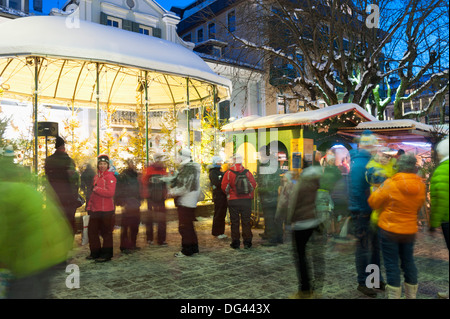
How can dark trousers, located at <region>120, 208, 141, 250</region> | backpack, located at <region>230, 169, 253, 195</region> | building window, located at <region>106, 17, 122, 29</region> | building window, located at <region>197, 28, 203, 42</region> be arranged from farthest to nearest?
1. building window, located at <region>197, 28, 203, 42</region>
2. building window, located at <region>106, 17, 122, 29</region>
3. backpack, located at <region>230, 169, 253, 195</region>
4. dark trousers, located at <region>120, 208, 141, 250</region>

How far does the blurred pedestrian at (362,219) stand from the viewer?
4727mm

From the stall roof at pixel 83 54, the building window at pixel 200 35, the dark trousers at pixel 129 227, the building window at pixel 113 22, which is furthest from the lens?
the building window at pixel 200 35

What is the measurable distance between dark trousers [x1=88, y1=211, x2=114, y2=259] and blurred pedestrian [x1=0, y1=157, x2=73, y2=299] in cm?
399

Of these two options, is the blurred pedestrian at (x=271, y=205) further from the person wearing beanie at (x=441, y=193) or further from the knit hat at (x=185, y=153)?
the person wearing beanie at (x=441, y=193)

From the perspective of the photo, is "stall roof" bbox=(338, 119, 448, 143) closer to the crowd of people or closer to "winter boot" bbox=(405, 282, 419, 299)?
the crowd of people

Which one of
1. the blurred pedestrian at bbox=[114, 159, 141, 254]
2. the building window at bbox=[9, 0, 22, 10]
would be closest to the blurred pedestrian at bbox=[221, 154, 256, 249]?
the blurred pedestrian at bbox=[114, 159, 141, 254]

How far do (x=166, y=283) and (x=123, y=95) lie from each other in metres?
12.7

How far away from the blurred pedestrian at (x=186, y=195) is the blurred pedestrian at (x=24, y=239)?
4.13m

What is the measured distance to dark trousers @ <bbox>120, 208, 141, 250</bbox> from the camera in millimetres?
7133

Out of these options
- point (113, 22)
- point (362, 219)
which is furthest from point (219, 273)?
point (113, 22)

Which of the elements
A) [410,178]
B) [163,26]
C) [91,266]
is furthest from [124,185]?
[163,26]

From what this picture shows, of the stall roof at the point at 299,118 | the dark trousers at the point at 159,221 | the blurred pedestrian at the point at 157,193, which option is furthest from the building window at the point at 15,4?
the dark trousers at the point at 159,221

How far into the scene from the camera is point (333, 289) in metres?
4.99

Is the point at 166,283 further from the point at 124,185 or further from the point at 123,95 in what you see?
the point at 123,95
